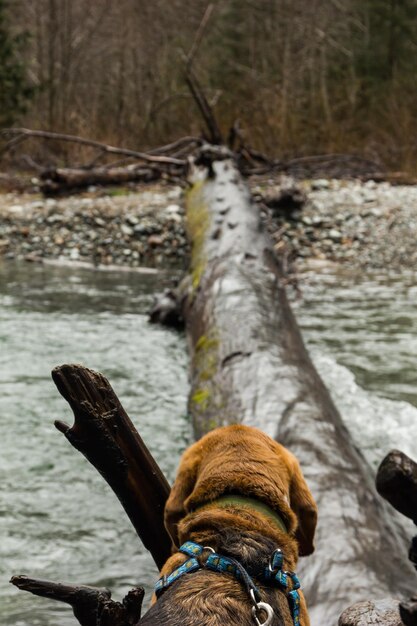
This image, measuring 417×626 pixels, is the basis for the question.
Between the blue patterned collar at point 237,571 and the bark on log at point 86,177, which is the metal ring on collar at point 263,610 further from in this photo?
the bark on log at point 86,177

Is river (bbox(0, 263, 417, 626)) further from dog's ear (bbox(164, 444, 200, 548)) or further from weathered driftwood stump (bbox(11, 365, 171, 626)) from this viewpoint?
dog's ear (bbox(164, 444, 200, 548))

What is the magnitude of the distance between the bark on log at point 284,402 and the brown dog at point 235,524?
365mm

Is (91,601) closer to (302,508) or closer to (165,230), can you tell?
(302,508)

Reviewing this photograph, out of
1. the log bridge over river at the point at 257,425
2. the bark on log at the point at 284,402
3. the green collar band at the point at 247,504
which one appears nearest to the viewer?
the green collar band at the point at 247,504

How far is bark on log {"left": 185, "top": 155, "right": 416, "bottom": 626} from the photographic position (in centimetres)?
290

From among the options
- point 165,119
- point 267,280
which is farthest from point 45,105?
point 267,280

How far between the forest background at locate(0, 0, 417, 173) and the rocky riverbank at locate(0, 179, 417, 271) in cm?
470

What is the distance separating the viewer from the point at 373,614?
1925 mm

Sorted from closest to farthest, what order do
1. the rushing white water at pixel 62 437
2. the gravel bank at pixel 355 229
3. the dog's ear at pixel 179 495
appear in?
the dog's ear at pixel 179 495 → the rushing white water at pixel 62 437 → the gravel bank at pixel 355 229

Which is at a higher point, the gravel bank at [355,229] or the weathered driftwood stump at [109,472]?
the weathered driftwood stump at [109,472]

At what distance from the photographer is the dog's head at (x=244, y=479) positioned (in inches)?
92.6

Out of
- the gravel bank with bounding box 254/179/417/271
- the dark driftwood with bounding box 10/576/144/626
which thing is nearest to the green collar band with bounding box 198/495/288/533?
the dark driftwood with bounding box 10/576/144/626

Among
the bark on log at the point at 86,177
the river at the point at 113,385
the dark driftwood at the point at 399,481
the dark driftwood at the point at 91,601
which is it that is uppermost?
the dark driftwood at the point at 399,481

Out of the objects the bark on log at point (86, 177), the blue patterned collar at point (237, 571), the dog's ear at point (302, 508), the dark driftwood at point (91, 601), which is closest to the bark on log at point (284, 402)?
the dog's ear at point (302, 508)
